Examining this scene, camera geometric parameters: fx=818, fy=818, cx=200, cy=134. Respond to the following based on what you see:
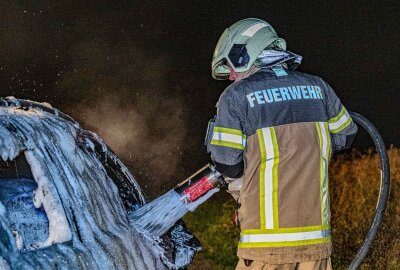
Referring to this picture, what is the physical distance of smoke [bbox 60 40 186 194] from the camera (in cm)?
1230

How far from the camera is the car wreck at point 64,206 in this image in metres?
3.18

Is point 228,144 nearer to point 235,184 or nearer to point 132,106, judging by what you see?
point 235,184

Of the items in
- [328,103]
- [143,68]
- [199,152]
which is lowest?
[199,152]

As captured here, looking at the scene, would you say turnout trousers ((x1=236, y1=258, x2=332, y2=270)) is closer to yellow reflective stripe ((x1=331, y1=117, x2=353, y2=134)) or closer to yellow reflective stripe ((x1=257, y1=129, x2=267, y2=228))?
yellow reflective stripe ((x1=257, y1=129, x2=267, y2=228))

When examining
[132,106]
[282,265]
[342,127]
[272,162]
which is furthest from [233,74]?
[132,106]

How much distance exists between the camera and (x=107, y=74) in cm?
1481

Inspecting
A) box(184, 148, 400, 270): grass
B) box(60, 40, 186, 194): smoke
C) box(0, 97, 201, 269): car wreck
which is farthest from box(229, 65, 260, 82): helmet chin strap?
box(60, 40, 186, 194): smoke

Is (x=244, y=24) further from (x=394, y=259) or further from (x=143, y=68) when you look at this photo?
(x=143, y=68)

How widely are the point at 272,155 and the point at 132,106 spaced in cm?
1019

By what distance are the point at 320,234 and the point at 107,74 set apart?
11.0m

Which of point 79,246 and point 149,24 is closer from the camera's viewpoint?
point 79,246

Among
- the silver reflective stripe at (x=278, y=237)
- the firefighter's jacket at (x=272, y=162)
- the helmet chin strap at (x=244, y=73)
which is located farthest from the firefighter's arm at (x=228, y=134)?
the silver reflective stripe at (x=278, y=237)

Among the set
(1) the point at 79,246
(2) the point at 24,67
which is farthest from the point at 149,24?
(1) the point at 79,246

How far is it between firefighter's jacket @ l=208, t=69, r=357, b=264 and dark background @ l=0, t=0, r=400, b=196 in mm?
8644
